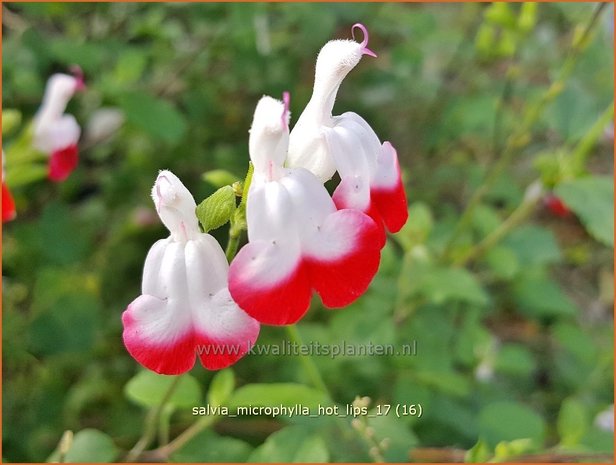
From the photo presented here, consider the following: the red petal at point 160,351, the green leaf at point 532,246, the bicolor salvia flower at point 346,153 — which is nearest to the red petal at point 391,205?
the bicolor salvia flower at point 346,153

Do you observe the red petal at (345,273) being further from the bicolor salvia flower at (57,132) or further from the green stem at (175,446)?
the bicolor salvia flower at (57,132)

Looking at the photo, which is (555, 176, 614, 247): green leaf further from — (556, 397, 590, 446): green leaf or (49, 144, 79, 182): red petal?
(49, 144, 79, 182): red petal

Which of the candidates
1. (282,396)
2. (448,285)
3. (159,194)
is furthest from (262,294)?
(448,285)

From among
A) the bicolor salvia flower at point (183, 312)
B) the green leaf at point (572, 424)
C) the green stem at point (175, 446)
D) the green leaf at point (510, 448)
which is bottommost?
the green leaf at point (572, 424)

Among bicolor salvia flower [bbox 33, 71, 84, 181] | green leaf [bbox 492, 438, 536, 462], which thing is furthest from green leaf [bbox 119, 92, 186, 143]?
green leaf [bbox 492, 438, 536, 462]

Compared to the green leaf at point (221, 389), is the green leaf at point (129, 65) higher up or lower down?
higher up

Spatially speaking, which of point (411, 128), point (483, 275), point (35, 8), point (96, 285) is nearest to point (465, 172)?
point (411, 128)
